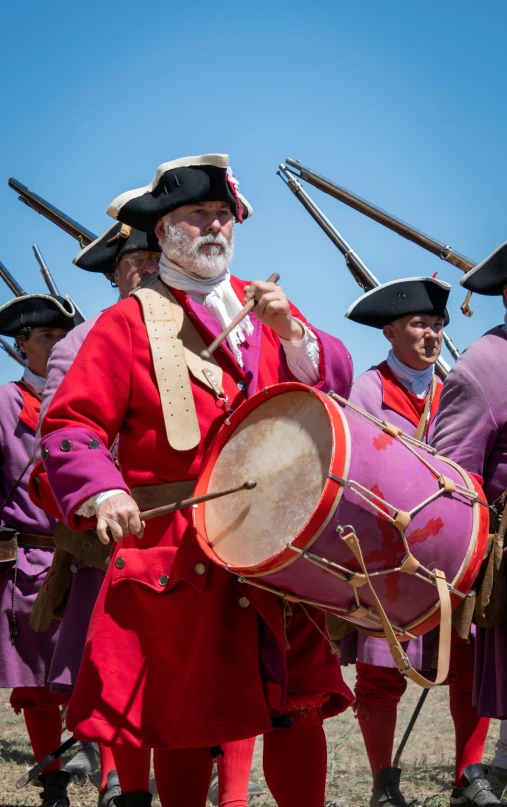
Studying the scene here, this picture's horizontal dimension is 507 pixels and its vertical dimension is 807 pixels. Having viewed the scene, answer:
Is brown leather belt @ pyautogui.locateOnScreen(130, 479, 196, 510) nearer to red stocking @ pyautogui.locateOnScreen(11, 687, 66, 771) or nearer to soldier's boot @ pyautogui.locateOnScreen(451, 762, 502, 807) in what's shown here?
soldier's boot @ pyautogui.locateOnScreen(451, 762, 502, 807)

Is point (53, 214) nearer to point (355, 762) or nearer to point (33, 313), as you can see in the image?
point (33, 313)

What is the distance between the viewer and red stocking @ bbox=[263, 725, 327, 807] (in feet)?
12.2

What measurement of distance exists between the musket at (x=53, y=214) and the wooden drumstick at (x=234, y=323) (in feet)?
15.4

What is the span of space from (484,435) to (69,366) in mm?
1981

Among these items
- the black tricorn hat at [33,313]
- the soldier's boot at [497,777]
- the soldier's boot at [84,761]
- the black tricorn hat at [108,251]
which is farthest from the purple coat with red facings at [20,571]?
the soldier's boot at [497,777]

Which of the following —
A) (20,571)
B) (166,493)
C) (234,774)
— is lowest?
(234,774)

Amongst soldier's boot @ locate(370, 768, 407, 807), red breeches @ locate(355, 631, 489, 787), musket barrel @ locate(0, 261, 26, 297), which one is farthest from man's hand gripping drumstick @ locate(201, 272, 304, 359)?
musket barrel @ locate(0, 261, 26, 297)

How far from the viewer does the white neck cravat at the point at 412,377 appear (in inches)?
266

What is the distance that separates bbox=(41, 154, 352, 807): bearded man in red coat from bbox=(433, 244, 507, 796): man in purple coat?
0.62 m

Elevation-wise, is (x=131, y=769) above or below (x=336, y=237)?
below


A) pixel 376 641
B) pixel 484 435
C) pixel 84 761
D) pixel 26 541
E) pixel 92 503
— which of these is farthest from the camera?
pixel 84 761

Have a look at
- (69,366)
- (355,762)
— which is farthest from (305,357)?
(355,762)

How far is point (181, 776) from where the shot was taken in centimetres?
383

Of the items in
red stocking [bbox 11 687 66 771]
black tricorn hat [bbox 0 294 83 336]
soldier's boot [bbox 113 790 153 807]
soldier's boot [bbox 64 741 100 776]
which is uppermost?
black tricorn hat [bbox 0 294 83 336]
